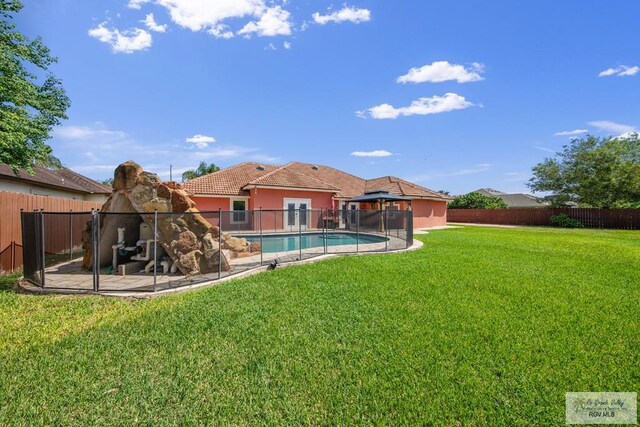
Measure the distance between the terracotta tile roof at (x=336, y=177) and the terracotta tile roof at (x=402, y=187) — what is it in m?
1.47

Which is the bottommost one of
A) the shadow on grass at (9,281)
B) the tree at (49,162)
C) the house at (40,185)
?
the shadow on grass at (9,281)

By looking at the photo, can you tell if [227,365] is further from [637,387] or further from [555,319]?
[555,319]

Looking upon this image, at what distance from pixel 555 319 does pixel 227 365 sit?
15.4ft

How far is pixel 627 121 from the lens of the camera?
28719 mm

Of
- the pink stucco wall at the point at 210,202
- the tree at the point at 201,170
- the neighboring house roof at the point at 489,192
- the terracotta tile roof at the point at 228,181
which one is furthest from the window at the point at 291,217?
the neighboring house roof at the point at 489,192

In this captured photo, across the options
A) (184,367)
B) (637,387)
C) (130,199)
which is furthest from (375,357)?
(130,199)

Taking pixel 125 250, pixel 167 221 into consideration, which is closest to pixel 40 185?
pixel 125 250

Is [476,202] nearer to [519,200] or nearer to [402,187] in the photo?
[402,187]

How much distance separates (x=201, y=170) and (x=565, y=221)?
43984 mm

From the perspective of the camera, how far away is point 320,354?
3594 millimetres

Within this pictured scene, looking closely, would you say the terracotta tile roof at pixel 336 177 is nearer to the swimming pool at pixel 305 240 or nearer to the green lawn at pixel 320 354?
the swimming pool at pixel 305 240

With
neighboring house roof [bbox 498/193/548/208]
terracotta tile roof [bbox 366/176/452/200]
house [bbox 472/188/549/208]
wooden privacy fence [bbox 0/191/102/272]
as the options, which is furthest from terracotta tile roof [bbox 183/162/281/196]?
neighboring house roof [bbox 498/193/548/208]

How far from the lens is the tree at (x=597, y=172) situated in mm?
27688

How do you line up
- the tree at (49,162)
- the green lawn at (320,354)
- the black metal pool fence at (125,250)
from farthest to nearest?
1. the tree at (49,162)
2. the black metal pool fence at (125,250)
3. the green lawn at (320,354)
